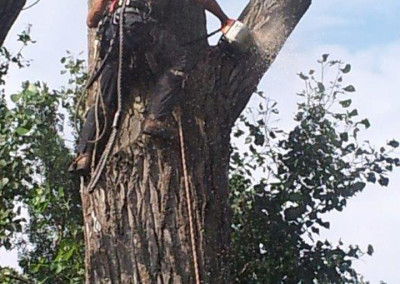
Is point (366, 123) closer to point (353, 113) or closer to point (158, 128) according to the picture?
point (353, 113)

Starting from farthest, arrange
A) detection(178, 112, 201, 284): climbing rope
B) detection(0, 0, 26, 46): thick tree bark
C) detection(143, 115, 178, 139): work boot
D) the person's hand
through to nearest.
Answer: the person's hand < detection(143, 115, 178, 139): work boot < detection(178, 112, 201, 284): climbing rope < detection(0, 0, 26, 46): thick tree bark

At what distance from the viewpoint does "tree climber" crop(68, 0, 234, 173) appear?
4195mm

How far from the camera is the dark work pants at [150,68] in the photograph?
13.8 ft

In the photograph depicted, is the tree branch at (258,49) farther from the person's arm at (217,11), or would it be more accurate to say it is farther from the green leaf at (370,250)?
the green leaf at (370,250)

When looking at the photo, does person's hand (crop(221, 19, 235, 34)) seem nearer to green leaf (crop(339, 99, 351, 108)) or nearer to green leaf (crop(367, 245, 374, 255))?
green leaf (crop(339, 99, 351, 108))

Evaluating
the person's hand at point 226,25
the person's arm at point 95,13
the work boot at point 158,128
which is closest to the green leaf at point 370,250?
the person's hand at point 226,25

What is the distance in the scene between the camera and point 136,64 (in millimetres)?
4320

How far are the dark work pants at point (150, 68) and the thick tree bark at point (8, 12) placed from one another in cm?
116

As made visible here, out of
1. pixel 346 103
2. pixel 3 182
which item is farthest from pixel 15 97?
pixel 346 103

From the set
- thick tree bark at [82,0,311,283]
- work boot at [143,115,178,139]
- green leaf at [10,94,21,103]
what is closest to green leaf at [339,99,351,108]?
thick tree bark at [82,0,311,283]

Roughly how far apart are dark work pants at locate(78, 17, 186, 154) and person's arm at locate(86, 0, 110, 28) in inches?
7.6

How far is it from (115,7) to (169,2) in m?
0.35

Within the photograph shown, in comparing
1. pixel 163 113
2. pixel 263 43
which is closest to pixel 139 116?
pixel 163 113

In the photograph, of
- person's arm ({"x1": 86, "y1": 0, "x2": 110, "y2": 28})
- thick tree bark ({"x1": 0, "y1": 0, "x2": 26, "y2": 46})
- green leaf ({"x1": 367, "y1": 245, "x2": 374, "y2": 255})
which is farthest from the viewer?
green leaf ({"x1": 367, "y1": 245, "x2": 374, "y2": 255})
